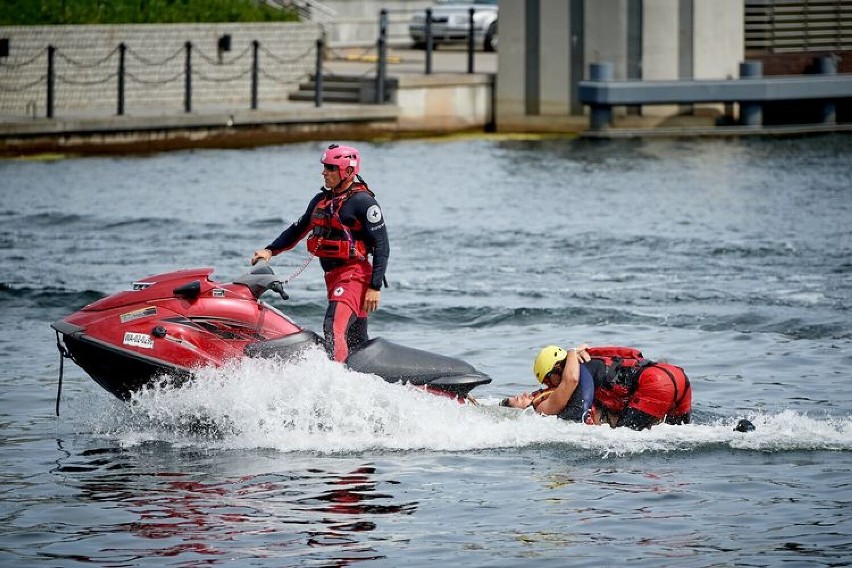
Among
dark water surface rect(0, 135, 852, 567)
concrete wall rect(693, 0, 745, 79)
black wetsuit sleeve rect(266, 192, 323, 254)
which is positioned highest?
concrete wall rect(693, 0, 745, 79)

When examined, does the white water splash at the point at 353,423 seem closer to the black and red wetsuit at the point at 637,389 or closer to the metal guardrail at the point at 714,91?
the black and red wetsuit at the point at 637,389

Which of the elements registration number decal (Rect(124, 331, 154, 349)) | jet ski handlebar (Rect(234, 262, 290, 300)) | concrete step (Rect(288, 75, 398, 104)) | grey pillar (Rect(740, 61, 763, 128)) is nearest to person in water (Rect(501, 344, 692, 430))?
jet ski handlebar (Rect(234, 262, 290, 300))

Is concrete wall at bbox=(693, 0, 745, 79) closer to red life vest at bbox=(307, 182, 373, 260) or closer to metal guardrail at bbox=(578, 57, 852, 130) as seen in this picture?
metal guardrail at bbox=(578, 57, 852, 130)

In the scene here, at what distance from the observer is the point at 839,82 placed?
30.4 meters

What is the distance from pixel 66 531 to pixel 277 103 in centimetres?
2337

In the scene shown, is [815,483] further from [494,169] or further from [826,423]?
[494,169]

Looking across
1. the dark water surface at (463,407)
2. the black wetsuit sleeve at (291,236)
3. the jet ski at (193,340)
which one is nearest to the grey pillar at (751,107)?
the dark water surface at (463,407)

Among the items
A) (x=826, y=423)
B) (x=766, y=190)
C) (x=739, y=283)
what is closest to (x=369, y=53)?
(x=766, y=190)

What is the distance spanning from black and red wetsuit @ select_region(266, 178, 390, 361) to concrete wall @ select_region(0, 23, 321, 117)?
17612mm

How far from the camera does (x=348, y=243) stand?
10508 mm

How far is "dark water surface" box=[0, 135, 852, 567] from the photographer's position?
338 inches

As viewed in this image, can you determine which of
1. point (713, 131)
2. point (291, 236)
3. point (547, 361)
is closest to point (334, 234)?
point (291, 236)

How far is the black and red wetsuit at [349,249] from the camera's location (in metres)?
10.5

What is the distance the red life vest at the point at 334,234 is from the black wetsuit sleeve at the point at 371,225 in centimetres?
4
